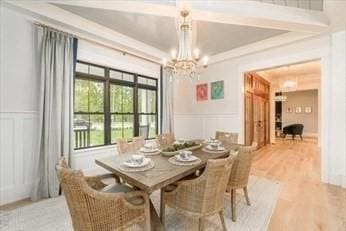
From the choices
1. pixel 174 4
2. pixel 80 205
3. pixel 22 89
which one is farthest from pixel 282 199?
pixel 22 89

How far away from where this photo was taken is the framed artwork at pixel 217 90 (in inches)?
196

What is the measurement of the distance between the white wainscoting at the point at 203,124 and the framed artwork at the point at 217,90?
1.75 feet

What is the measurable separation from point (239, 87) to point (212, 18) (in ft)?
7.90

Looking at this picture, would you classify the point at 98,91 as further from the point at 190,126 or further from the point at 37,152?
the point at 190,126

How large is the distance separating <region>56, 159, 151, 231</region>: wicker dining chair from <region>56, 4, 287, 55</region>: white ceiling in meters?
2.24

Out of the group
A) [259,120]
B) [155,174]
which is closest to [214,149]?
[155,174]

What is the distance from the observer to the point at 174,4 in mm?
2330

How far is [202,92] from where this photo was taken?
5402 mm

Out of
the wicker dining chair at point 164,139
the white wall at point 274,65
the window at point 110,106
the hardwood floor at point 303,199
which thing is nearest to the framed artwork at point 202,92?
the white wall at point 274,65

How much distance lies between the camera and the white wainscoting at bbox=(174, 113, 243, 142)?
4792 millimetres

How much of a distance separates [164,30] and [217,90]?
233 centimetres

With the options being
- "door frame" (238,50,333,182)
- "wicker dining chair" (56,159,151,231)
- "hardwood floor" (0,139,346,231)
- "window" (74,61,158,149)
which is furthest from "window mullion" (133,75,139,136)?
"door frame" (238,50,333,182)

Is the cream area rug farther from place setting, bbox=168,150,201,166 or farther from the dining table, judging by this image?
place setting, bbox=168,150,201,166

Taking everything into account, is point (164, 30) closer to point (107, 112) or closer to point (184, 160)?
point (107, 112)
